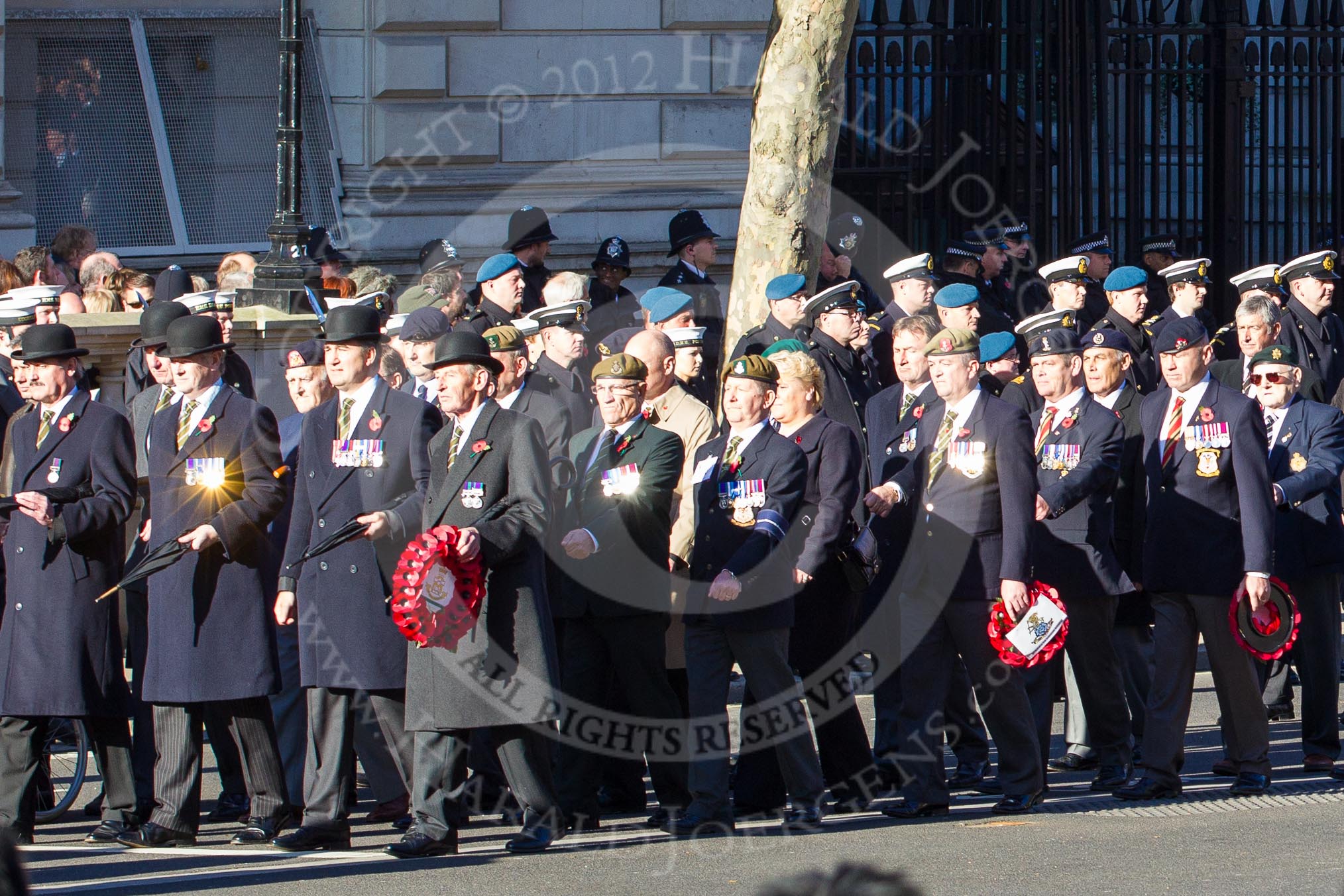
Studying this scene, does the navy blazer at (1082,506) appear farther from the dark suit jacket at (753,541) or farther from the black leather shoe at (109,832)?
the black leather shoe at (109,832)

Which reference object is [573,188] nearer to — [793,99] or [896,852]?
[793,99]

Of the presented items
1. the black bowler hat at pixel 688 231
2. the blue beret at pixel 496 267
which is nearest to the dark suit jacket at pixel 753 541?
the blue beret at pixel 496 267

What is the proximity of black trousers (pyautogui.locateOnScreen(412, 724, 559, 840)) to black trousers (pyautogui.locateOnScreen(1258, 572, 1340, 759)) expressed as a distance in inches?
131

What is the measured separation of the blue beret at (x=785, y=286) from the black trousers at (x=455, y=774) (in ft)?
11.0

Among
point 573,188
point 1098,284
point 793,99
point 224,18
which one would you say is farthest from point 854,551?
point 224,18

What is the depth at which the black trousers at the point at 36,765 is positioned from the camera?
7.50 m

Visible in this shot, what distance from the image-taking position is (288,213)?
11.3 meters

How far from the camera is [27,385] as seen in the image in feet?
25.4

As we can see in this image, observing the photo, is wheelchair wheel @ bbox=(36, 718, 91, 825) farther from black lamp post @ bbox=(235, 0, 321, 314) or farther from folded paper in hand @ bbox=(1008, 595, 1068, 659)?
folded paper in hand @ bbox=(1008, 595, 1068, 659)

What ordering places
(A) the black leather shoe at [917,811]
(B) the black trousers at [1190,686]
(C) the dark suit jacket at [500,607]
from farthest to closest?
(B) the black trousers at [1190,686]
(A) the black leather shoe at [917,811]
(C) the dark suit jacket at [500,607]

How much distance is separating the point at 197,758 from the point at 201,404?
1.29 metres

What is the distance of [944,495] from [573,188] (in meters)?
7.85

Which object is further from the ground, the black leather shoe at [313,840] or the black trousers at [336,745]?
the black trousers at [336,745]

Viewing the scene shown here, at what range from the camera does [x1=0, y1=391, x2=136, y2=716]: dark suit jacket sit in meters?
7.51
